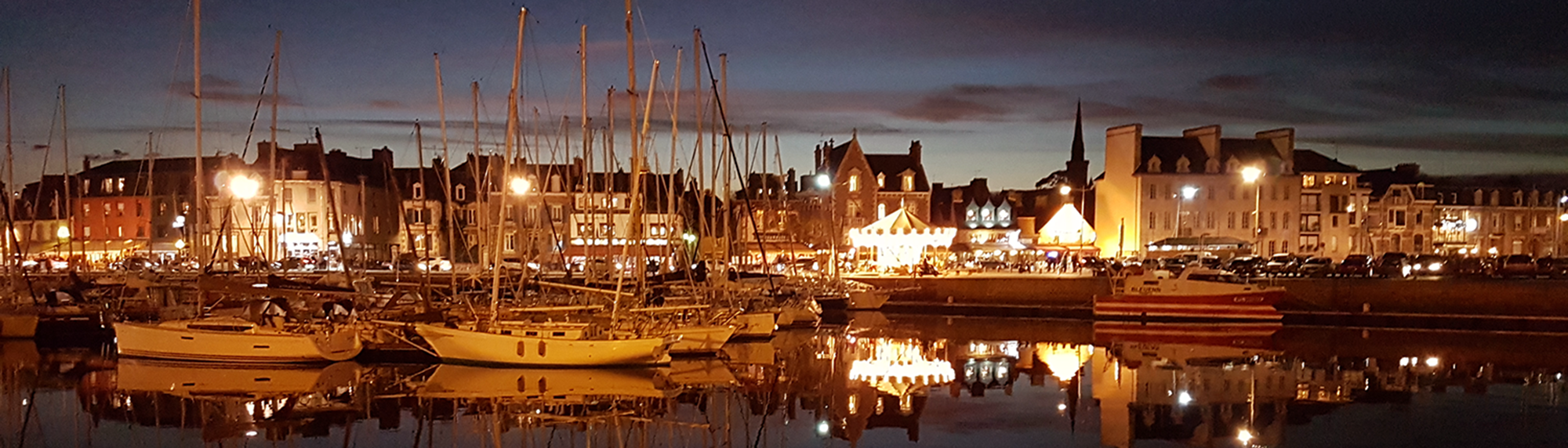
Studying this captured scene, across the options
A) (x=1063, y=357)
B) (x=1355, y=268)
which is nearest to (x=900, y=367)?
(x=1063, y=357)

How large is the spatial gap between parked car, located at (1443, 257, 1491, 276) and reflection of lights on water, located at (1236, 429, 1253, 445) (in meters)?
37.5

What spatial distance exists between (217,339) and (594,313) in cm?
952

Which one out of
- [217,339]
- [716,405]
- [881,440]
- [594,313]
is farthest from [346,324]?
[881,440]

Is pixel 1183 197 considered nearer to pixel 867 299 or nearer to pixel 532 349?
pixel 867 299

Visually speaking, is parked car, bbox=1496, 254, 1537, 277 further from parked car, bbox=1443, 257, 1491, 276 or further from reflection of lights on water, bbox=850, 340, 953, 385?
reflection of lights on water, bbox=850, 340, 953, 385

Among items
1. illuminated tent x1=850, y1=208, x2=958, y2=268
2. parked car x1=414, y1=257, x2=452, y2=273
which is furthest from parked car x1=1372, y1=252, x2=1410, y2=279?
parked car x1=414, y1=257, x2=452, y2=273

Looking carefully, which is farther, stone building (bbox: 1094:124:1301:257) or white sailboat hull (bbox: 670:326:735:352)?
stone building (bbox: 1094:124:1301:257)

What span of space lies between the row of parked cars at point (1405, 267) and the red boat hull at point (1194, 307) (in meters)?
7.69

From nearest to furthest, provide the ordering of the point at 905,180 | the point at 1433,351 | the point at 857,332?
the point at 1433,351 < the point at 857,332 < the point at 905,180

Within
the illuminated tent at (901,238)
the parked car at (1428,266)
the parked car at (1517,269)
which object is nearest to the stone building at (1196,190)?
the parked car at (1428,266)

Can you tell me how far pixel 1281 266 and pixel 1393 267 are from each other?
4.99 meters

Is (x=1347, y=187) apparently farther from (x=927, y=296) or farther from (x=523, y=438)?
(x=523, y=438)

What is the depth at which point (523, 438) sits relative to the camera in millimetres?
22109

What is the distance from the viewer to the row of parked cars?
5531cm
